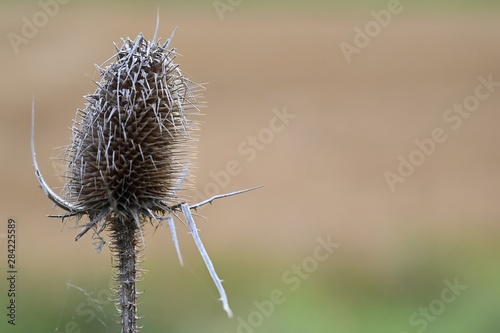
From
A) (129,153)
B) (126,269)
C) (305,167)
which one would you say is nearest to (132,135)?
(129,153)

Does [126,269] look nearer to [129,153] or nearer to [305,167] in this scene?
[129,153]

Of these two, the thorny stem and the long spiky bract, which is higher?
the long spiky bract

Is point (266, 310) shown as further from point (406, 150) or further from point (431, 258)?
point (406, 150)

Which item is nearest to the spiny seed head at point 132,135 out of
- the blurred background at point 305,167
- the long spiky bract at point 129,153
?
the long spiky bract at point 129,153

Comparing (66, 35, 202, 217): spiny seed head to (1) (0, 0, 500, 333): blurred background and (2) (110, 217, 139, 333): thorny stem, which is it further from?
(1) (0, 0, 500, 333): blurred background

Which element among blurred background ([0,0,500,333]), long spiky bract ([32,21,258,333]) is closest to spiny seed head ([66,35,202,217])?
long spiky bract ([32,21,258,333])

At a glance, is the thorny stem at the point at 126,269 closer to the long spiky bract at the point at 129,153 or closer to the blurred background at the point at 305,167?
the long spiky bract at the point at 129,153
